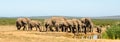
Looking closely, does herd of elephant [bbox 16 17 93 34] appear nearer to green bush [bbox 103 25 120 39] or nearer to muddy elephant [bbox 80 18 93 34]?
muddy elephant [bbox 80 18 93 34]

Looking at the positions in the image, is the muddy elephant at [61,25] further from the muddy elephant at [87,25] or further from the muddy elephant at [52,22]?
the muddy elephant at [87,25]

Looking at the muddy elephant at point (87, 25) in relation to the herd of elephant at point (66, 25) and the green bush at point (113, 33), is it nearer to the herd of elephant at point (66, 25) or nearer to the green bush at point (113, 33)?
the herd of elephant at point (66, 25)

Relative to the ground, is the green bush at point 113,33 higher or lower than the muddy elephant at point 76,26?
higher

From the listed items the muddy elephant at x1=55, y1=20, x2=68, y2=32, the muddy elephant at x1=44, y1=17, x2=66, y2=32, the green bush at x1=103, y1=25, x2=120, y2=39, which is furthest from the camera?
the muddy elephant at x1=44, y1=17, x2=66, y2=32

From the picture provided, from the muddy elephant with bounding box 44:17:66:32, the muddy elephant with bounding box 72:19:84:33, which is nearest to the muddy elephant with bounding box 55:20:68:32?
the muddy elephant with bounding box 44:17:66:32

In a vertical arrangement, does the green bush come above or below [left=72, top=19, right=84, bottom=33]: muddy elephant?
above

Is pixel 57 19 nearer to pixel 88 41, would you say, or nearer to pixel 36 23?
pixel 36 23

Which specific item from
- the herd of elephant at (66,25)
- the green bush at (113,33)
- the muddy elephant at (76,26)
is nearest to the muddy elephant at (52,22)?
the herd of elephant at (66,25)

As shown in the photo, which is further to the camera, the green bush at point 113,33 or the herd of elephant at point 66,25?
the herd of elephant at point 66,25

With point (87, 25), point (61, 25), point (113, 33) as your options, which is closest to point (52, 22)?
point (61, 25)

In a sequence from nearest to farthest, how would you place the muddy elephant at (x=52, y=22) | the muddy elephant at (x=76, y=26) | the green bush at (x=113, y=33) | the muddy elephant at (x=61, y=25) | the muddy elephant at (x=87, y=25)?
the green bush at (x=113, y=33) → the muddy elephant at (x=61, y=25) → the muddy elephant at (x=76, y=26) → the muddy elephant at (x=52, y=22) → the muddy elephant at (x=87, y=25)

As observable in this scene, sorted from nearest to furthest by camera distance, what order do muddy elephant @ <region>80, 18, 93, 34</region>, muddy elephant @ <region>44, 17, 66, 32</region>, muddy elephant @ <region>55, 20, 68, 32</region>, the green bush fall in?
the green bush < muddy elephant @ <region>55, 20, 68, 32</region> < muddy elephant @ <region>44, 17, 66, 32</region> < muddy elephant @ <region>80, 18, 93, 34</region>

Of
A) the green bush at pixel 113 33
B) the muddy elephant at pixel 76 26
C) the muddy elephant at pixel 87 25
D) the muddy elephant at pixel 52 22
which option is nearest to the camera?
the green bush at pixel 113 33

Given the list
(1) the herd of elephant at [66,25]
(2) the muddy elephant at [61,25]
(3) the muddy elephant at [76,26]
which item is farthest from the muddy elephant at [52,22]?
(3) the muddy elephant at [76,26]
